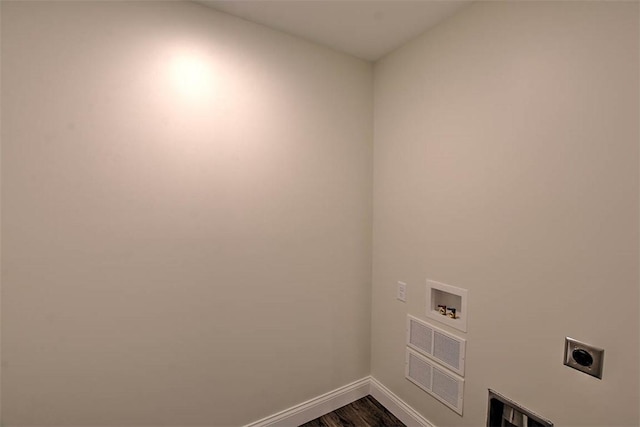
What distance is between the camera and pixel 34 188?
46.8 inches

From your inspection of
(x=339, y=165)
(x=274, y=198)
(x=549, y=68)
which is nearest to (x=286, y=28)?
(x=339, y=165)

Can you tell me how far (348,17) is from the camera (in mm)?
1604

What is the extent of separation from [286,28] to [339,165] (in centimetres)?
90

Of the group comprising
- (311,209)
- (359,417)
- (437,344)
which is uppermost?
(311,209)

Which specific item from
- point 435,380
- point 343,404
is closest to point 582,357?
point 435,380

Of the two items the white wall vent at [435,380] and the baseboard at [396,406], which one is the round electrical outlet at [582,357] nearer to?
the white wall vent at [435,380]

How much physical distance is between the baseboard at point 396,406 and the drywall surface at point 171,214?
0.26m

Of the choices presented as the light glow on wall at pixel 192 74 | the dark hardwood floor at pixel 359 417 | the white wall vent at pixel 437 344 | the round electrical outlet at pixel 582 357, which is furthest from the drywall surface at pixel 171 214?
the round electrical outlet at pixel 582 357

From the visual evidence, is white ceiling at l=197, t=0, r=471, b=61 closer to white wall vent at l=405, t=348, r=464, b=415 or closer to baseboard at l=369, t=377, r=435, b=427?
white wall vent at l=405, t=348, r=464, b=415

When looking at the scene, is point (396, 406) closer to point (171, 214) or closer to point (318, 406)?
point (318, 406)

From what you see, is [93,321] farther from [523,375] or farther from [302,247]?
[523,375]

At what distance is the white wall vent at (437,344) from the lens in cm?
155

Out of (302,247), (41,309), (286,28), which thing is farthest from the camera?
(302,247)

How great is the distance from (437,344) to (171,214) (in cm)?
166
